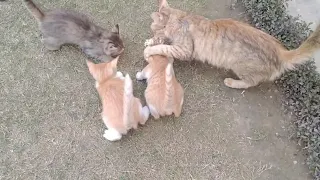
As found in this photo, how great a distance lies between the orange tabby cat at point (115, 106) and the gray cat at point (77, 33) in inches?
12.8

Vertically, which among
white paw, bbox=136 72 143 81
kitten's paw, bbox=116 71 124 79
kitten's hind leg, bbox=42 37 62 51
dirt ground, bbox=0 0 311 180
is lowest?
dirt ground, bbox=0 0 311 180

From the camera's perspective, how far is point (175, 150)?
300cm

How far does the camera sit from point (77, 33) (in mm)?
3193

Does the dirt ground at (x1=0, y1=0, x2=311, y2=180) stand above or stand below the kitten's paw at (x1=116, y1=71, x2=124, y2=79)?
below

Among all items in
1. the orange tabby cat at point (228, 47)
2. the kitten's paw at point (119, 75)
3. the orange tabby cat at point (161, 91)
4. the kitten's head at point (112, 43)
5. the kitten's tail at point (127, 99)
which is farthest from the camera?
the kitten's head at point (112, 43)

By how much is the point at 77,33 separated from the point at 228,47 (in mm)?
1152

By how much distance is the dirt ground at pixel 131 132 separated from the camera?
116 inches

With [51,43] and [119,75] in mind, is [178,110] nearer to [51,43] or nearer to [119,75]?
[119,75]

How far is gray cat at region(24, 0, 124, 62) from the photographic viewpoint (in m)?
3.16

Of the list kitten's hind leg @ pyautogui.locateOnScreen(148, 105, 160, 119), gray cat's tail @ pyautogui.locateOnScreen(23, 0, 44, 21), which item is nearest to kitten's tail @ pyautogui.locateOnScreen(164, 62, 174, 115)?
kitten's hind leg @ pyautogui.locateOnScreen(148, 105, 160, 119)

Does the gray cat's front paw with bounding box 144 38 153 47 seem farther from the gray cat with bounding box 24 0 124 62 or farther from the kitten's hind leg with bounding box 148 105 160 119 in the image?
the kitten's hind leg with bounding box 148 105 160 119

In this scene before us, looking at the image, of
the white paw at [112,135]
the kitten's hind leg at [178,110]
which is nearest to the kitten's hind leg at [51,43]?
the white paw at [112,135]

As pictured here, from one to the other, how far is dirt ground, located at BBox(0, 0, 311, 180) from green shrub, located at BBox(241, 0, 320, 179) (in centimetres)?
9

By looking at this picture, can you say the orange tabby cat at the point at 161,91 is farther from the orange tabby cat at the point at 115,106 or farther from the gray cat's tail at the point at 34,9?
the gray cat's tail at the point at 34,9
